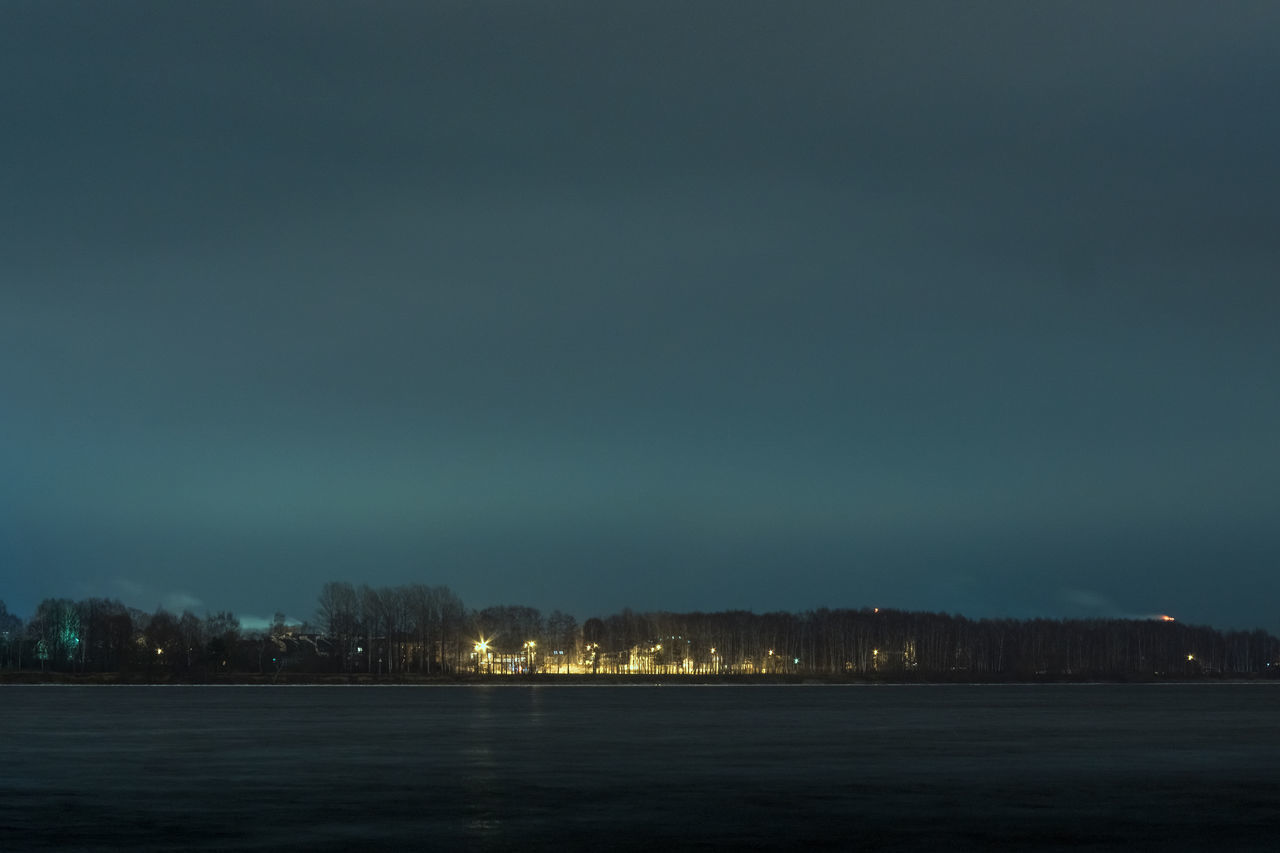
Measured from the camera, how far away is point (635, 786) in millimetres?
41188

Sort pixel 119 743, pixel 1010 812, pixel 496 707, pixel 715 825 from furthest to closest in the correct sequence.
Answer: pixel 496 707
pixel 119 743
pixel 1010 812
pixel 715 825

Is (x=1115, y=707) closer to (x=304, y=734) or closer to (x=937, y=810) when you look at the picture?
(x=304, y=734)

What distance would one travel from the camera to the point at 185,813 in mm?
34281

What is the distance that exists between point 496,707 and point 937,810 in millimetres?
78924

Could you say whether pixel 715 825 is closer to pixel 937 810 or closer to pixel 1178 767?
pixel 937 810

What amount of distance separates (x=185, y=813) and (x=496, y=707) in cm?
7830

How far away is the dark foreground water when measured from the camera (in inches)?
1207

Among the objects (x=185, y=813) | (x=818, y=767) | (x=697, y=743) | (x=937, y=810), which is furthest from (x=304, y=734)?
(x=937, y=810)

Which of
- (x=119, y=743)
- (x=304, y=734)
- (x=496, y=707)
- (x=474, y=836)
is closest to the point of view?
(x=474, y=836)

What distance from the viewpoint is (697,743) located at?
200 ft

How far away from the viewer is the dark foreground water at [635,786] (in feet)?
101

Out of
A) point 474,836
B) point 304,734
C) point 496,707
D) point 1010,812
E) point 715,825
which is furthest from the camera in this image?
point 496,707

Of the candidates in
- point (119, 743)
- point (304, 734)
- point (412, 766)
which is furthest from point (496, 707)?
point (412, 766)

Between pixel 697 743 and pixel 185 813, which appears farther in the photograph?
pixel 697 743
